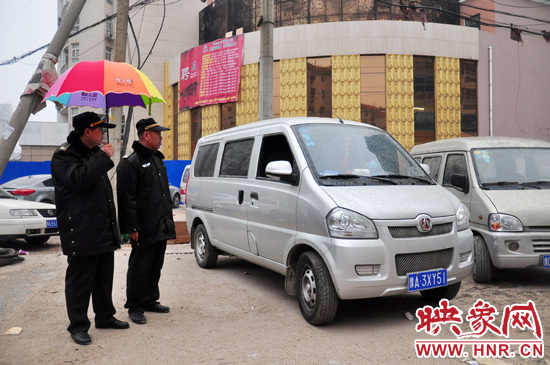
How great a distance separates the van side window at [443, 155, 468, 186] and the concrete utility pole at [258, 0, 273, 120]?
414cm

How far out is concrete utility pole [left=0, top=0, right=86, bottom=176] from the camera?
3.90 metres

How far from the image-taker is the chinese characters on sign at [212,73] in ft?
81.9

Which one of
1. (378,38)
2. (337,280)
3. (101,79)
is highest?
(378,38)

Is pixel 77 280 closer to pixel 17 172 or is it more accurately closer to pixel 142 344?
pixel 142 344

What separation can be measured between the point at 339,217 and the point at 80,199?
7.27 ft

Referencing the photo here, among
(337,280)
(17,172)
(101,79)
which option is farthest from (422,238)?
(17,172)

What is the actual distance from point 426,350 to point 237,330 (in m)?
1.67

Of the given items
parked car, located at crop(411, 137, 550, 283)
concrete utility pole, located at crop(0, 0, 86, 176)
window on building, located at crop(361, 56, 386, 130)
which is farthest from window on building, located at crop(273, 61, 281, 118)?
concrete utility pole, located at crop(0, 0, 86, 176)

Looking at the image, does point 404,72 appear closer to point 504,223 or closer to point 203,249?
point 504,223

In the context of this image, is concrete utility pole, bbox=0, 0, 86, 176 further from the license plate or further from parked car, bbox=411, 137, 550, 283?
parked car, bbox=411, 137, 550, 283

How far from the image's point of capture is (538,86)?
79.0ft

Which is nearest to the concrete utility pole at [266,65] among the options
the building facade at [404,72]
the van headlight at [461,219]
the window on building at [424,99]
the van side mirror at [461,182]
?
the van side mirror at [461,182]

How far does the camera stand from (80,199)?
3.73 metres
